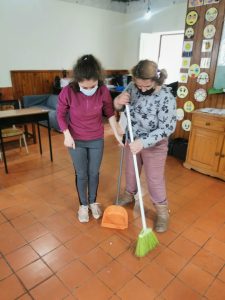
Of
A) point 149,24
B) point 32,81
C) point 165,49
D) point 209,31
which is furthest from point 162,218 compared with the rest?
point 149,24

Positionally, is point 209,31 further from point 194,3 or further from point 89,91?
point 89,91

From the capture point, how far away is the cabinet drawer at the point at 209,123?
2602 millimetres

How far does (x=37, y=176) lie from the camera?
111 inches

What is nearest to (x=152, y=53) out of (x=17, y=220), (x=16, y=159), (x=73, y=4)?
(x=73, y=4)

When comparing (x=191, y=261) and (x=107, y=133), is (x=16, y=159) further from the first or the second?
(x=191, y=261)

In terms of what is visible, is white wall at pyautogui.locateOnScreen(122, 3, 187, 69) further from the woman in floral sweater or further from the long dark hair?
the long dark hair

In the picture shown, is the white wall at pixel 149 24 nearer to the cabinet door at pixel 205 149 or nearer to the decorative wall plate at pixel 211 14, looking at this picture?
the decorative wall plate at pixel 211 14

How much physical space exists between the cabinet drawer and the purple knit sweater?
1486mm

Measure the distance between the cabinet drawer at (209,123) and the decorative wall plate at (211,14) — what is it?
120 cm

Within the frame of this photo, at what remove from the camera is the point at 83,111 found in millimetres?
1633

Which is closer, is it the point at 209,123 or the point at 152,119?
the point at 152,119

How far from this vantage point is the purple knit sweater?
1.61 metres

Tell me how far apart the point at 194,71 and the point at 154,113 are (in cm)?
181

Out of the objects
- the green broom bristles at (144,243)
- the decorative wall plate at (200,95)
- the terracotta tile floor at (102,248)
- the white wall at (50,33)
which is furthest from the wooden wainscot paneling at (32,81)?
the green broom bristles at (144,243)
